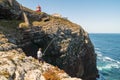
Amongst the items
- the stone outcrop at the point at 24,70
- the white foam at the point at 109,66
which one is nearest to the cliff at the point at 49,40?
the stone outcrop at the point at 24,70

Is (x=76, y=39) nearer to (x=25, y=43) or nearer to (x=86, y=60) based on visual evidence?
(x=86, y=60)

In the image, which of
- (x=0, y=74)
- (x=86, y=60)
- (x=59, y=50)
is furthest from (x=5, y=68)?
(x=86, y=60)

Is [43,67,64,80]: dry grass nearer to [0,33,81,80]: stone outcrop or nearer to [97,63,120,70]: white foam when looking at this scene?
[0,33,81,80]: stone outcrop

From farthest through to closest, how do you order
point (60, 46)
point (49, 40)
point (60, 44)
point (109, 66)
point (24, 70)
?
1. point (109, 66)
2. point (60, 44)
3. point (60, 46)
4. point (49, 40)
5. point (24, 70)

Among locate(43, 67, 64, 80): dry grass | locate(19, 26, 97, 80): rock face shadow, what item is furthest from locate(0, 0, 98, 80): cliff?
locate(43, 67, 64, 80): dry grass

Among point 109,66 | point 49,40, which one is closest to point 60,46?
point 49,40

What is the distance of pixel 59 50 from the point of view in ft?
138

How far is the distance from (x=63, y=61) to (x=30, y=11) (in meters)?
13.2

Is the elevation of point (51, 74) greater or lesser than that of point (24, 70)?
lesser

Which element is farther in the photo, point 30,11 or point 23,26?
point 30,11

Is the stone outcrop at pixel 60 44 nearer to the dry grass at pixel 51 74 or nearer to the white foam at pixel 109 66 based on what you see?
the dry grass at pixel 51 74

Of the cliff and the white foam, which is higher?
the cliff

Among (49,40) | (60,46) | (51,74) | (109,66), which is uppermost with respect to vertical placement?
(49,40)

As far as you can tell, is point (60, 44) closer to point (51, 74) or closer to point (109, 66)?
point (51, 74)
